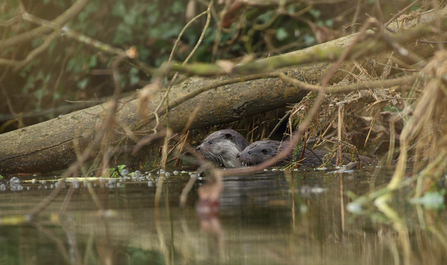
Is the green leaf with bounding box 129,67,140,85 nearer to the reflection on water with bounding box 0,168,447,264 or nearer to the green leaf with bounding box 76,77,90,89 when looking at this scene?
the green leaf with bounding box 76,77,90,89

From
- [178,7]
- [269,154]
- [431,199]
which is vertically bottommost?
[431,199]

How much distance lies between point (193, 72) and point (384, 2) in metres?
5.66

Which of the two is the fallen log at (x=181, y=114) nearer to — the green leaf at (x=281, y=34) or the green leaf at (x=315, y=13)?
the green leaf at (x=281, y=34)

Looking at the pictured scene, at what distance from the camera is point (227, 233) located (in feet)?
5.96

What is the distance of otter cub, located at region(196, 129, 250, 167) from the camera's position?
5.87 meters

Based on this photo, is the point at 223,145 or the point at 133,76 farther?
the point at 133,76

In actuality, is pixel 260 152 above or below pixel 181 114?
below

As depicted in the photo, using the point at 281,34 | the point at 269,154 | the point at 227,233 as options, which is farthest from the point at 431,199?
the point at 281,34

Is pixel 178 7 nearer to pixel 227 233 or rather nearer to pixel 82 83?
pixel 82 83

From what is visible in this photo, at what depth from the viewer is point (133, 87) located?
795cm

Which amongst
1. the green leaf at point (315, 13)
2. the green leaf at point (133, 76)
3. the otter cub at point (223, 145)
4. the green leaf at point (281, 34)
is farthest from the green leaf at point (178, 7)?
the otter cub at point (223, 145)

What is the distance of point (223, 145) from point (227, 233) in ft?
13.6

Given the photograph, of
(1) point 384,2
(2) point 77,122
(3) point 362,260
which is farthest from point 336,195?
(1) point 384,2

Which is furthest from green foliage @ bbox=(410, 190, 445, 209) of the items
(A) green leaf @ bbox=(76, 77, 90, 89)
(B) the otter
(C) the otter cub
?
(A) green leaf @ bbox=(76, 77, 90, 89)
